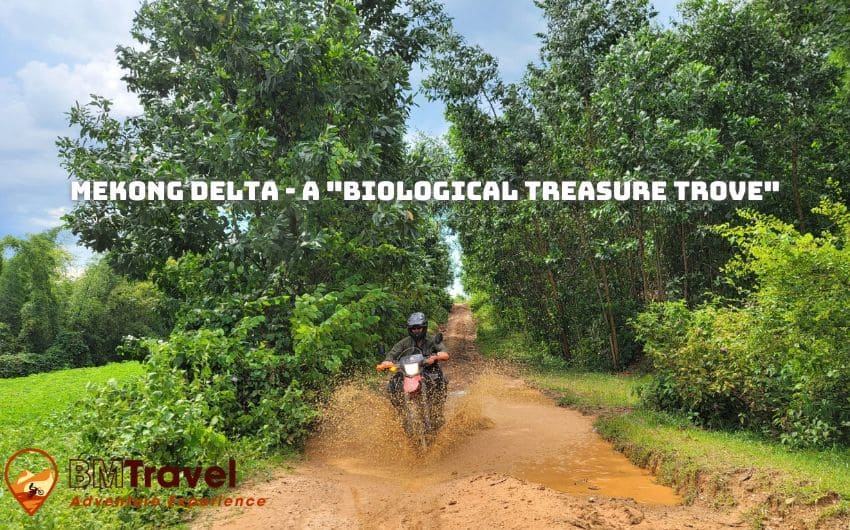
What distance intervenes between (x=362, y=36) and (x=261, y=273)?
502cm

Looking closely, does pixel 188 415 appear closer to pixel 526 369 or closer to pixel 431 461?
pixel 431 461

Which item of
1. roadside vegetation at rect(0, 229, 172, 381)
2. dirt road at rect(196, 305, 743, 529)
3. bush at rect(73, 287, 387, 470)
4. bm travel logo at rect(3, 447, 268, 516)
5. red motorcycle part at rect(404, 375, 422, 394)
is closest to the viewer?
dirt road at rect(196, 305, 743, 529)

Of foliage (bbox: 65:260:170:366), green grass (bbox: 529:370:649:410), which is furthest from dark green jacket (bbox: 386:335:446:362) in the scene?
foliage (bbox: 65:260:170:366)

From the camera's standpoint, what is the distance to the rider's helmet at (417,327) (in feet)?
28.8

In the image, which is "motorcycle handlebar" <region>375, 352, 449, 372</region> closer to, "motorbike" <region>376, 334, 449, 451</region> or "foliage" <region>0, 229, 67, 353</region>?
"motorbike" <region>376, 334, 449, 451</region>

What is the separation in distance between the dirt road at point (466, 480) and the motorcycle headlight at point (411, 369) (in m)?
1.06

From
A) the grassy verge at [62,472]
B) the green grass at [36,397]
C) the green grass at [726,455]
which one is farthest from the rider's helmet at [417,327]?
the green grass at [36,397]

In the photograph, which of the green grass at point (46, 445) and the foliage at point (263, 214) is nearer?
the green grass at point (46, 445)

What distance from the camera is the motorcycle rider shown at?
27.2 feet

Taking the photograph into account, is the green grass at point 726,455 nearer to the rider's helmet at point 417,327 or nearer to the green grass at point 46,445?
the rider's helmet at point 417,327

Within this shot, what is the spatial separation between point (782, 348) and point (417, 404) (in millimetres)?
4991

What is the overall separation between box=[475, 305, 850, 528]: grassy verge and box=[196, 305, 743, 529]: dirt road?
0.92 feet

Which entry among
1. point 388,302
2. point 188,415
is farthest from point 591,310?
point 188,415

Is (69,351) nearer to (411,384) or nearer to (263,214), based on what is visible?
(263,214)
